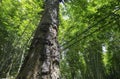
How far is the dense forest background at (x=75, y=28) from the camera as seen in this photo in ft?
15.1

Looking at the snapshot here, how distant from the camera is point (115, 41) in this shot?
537 inches

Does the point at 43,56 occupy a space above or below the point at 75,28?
below

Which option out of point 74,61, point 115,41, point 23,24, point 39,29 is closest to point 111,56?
point 115,41

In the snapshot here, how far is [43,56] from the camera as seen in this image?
1378mm

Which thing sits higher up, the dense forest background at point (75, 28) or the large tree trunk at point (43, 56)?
the dense forest background at point (75, 28)

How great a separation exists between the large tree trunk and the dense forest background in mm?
1933

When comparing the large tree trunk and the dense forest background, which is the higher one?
the dense forest background

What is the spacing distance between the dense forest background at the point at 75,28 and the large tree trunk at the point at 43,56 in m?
1.93

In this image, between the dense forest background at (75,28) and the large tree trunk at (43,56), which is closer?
the large tree trunk at (43,56)

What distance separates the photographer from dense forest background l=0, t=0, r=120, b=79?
4.61 metres

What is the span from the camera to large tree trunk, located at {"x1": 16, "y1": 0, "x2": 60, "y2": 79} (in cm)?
122

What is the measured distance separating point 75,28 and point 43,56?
7.56 m

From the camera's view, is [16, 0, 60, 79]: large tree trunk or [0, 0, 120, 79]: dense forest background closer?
[16, 0, 60, 79]: large tree trunk

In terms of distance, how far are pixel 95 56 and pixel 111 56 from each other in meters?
3.34
